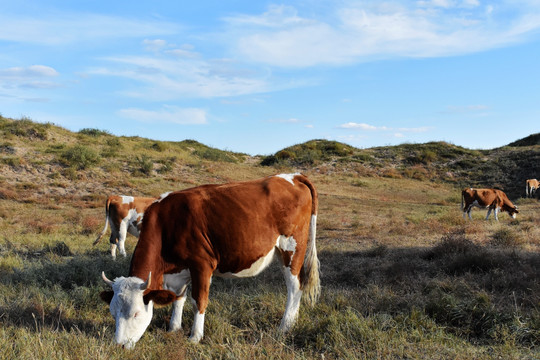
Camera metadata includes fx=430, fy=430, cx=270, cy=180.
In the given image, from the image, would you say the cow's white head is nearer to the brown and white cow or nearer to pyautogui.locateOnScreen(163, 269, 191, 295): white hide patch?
pyautogui.locateOnScreen(163, 269, 191, 295): white hide patch

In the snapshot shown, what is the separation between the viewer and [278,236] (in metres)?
5.54

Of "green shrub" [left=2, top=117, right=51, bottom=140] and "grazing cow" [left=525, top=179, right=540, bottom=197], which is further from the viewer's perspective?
"grazing cow" [left=525, top=179, right=540, bottom=197]

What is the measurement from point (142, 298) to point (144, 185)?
2250 centimetres

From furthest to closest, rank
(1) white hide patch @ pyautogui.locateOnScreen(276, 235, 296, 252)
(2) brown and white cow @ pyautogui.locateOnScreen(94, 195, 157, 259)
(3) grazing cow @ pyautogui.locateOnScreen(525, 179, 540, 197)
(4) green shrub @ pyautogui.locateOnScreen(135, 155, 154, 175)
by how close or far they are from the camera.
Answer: (3) grazing cow @ pyautogui.locateOnScreen(525, 179, 540, 197) < (4) green shrub @ pyautogui.locateOnScreen(135, 155, 154, 175) < (2) brown and white cow @ pyautogui.locateOnScreen(94, 195, 157, 259) < (1) white hide patch @ pyautogui.locateOnScreen(276, 235, 296, 252)

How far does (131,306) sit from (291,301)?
6.84 ft

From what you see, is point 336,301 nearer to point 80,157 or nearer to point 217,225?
point 217,225

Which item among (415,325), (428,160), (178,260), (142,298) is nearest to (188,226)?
(178,260)

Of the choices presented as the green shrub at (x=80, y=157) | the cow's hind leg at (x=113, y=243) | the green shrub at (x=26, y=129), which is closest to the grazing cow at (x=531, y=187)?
the cow's hind leg at (x=113, y=243)

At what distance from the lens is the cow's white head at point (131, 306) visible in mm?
4317

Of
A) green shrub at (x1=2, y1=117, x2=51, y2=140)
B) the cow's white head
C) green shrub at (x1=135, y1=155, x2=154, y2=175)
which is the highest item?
green shrub at (x1=2, y1=117, x2=51, y2=140)

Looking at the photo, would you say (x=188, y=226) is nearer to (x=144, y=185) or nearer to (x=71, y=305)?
(x=71, y=305)

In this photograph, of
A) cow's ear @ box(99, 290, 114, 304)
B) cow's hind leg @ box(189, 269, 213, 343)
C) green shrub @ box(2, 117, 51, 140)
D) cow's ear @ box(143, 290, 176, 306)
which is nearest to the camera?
cow's ear @ box(143, 290, 176, 306)

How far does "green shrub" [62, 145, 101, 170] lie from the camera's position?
2720 centimetres

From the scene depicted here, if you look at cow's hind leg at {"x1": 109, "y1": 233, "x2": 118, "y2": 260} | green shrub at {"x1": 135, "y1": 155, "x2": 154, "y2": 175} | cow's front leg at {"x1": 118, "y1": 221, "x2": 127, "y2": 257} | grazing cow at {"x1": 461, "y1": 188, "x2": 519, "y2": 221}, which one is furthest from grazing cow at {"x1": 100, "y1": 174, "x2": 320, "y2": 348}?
green shrub at {"x1": 135, "y1": 155, "x2": 154, "y2": 175}
